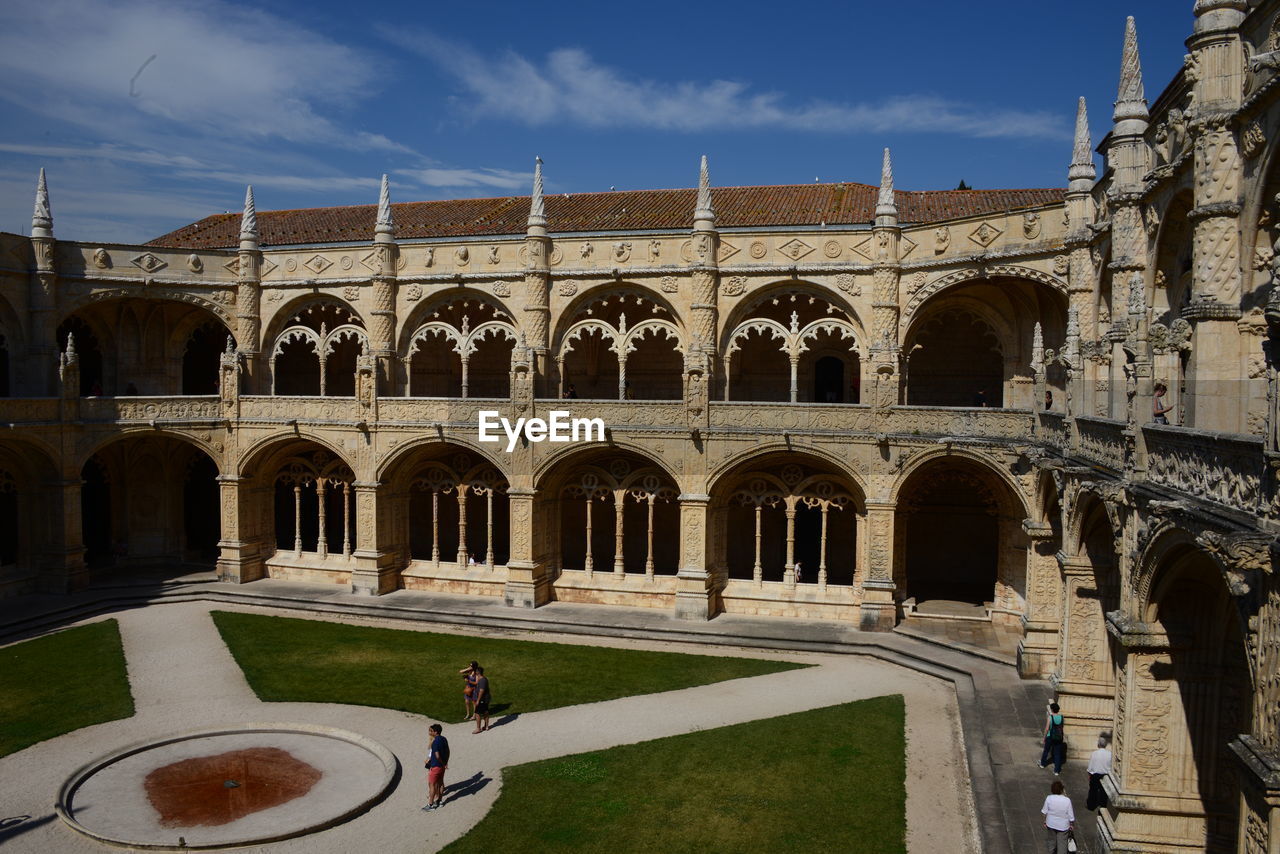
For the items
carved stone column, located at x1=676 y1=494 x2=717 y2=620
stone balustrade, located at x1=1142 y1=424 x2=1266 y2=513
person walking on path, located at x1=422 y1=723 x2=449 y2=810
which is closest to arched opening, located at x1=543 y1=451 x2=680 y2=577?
carved stone column, located at x1=676 y1=494 x2=717 y2=620

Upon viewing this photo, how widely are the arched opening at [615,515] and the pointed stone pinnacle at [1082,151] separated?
1372 centimetres

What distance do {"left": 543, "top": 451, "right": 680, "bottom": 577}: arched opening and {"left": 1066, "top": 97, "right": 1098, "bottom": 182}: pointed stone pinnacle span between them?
13722 millimetres

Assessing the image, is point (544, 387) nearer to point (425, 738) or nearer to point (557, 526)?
point (557, 526)

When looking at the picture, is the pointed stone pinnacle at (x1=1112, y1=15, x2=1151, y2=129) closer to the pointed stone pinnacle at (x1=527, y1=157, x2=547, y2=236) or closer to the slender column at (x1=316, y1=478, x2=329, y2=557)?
the pointed stone pinnacle at (x1=527, y1=157, x2=547, y2=236)

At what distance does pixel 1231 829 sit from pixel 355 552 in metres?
24.0

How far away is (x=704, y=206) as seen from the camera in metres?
26.9

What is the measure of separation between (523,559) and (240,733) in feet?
35.0

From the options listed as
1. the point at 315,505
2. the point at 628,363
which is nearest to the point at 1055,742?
the point at 628,363

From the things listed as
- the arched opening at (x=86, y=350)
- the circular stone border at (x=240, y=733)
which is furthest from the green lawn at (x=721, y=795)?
the arched opening at (x=86, y=350)

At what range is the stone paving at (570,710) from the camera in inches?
594

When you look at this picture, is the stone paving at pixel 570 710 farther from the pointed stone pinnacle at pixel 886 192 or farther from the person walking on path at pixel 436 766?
the pointed stone pinnacle at pixel 886 192

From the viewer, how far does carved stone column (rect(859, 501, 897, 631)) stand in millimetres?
25250

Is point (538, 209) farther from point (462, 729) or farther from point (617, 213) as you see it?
point (462, 729)

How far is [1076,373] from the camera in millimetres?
16828
